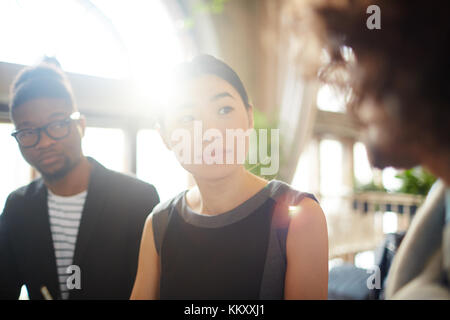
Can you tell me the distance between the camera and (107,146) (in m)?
1.12

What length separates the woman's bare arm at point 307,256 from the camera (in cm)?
75

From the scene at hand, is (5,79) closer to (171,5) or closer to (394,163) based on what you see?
(171,5)

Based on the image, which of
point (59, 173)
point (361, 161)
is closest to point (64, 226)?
point (59, 173)

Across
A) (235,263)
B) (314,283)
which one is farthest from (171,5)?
(314,283)

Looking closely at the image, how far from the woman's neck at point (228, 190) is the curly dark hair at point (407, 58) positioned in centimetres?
41

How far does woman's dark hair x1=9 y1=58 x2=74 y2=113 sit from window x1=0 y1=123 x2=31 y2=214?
3.6 inches

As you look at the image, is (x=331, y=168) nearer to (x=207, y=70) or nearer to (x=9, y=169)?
(x=207, y=70)

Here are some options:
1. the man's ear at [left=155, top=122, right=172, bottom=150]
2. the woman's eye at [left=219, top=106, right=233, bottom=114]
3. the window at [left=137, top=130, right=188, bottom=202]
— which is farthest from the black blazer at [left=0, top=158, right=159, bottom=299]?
the woman's eye at [left=219, top=106, right=233, bottom=114]

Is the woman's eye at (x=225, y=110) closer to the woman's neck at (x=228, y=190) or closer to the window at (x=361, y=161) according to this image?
the woman's neck at (x=228, y=190)

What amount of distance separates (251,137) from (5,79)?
2.52 ft

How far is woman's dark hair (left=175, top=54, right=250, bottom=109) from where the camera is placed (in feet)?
2.87

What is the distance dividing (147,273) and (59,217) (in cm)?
32
